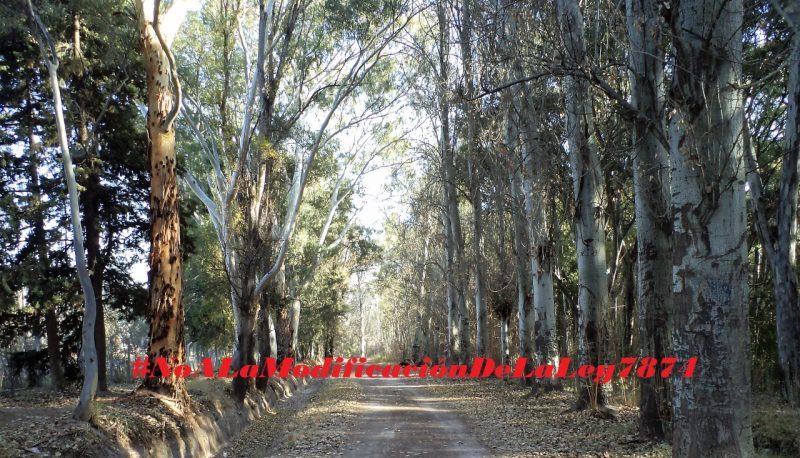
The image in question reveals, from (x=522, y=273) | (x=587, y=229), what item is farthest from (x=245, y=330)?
(x=587, y=229)

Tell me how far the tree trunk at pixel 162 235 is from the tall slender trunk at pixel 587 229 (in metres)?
7.22

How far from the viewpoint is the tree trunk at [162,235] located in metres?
9.44

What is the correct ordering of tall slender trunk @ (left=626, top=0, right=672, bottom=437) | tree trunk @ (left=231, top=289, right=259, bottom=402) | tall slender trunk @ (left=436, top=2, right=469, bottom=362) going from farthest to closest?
1. tall slender trunk @ (left=436, top=2, right=469, bottom=362)
2. tree trunk @ (left=231, top=289, right=259, bottom=402)
3. tall slender trunk @ (left=626, top=0, right=672, bottom=437)

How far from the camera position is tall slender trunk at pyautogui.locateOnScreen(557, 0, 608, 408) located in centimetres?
1035

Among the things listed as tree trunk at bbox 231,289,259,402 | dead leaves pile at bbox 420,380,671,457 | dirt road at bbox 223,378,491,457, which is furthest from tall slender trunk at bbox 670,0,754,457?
tree trunk at bbox 231,289,259,402

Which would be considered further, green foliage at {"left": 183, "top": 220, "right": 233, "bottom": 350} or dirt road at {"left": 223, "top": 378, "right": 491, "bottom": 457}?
green foliage at {"left": 183, "top": 220, "right": 233, "bottom": 350}

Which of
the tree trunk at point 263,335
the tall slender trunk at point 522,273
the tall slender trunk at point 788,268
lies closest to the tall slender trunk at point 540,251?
the tall slender trunk at point 522,273

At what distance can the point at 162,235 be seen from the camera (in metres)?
9.77

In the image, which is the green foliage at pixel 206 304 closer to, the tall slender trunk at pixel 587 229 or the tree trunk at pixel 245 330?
the tree trunk at pixel 245 330

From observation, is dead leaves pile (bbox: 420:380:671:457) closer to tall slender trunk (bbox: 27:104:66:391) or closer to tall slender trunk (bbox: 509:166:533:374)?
tall slender trunk (bbox: 509:166:533:374)

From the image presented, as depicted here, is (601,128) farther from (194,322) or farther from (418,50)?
(194,322)

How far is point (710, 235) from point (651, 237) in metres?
3.20

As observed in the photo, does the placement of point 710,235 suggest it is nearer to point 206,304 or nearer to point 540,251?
point 540,251

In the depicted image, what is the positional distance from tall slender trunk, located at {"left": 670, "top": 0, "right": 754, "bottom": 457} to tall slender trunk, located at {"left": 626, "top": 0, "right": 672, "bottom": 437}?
235 centimetres
